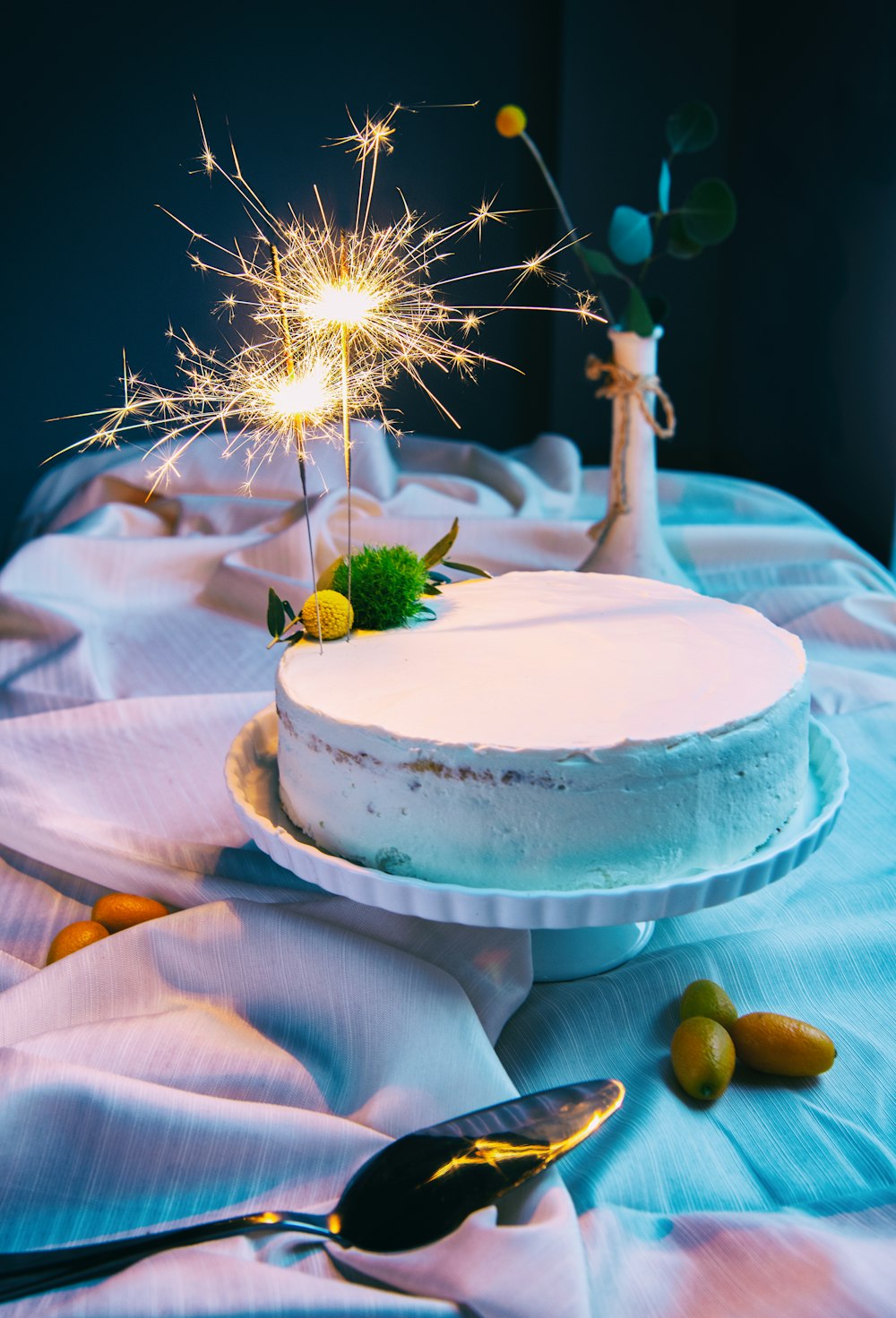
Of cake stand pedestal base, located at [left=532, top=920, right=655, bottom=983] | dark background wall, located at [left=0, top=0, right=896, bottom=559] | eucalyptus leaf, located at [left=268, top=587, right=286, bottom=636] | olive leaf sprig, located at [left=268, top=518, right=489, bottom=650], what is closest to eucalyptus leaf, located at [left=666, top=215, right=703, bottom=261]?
dark background wall, located at [left=0, top=0, right=896, bottom=559]

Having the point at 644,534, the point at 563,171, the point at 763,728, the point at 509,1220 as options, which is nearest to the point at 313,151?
the point at 563,171

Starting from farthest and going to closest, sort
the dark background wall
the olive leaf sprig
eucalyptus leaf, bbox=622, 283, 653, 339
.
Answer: the dark background wall → eucalyptus leaf, bbox=622, 283, 653, 339 → the olive leaf sprig

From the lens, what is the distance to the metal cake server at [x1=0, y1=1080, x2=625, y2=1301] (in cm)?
81

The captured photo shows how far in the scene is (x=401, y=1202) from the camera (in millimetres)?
827

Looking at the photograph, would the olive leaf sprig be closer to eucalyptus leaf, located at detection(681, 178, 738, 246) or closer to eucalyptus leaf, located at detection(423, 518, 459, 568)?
eucalyptus leaf, located at detection(423, 518, 459, 568)

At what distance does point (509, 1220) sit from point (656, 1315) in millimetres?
112

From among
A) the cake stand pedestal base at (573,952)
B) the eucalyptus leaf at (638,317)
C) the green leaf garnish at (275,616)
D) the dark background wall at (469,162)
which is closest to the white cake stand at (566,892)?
the cake stand pedestal base at (573,952)

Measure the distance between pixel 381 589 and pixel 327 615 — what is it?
7 cm

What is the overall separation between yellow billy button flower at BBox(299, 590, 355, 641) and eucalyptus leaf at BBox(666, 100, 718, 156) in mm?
1258

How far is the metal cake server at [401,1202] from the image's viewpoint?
807mm

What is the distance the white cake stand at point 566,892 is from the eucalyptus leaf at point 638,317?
90 centimetres

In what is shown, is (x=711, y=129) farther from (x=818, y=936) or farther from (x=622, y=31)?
(x=818, y=936)

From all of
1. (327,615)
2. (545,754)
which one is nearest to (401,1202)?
(545,754)

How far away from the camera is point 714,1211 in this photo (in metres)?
0.86
